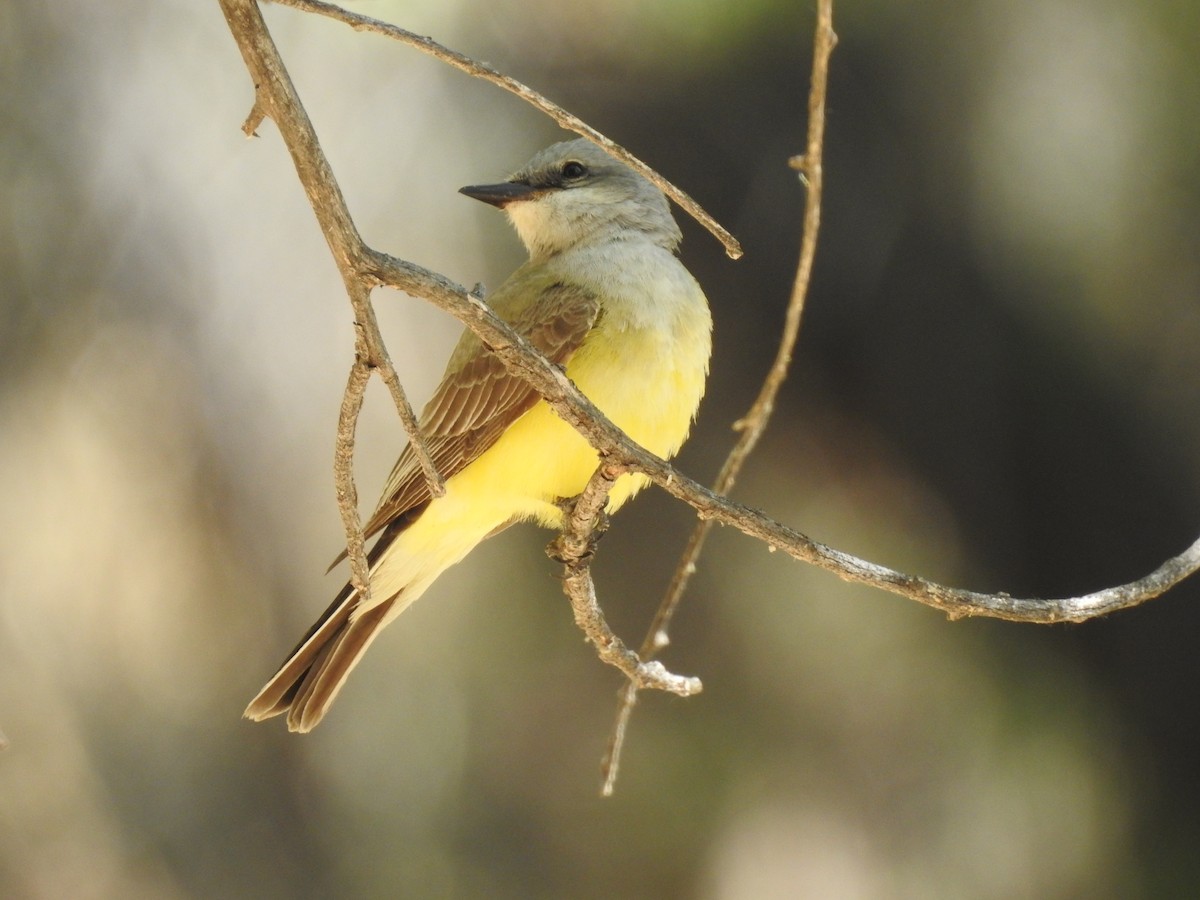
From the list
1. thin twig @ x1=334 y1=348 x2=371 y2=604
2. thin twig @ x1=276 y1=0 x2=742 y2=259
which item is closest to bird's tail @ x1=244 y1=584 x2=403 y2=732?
thin twig @ x1=334 y1=348 x2=371 y2=604

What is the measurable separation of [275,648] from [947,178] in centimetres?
267

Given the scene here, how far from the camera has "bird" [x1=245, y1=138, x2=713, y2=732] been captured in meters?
2.48

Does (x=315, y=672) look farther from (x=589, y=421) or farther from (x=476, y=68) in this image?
(x=476, y=68)

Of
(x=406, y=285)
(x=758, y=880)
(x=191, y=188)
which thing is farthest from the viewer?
(x=758, y=880)

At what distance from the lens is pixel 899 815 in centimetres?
415

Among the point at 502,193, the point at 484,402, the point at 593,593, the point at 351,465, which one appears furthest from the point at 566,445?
the point at 351,465

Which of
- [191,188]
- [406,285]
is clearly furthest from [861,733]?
[406,285]

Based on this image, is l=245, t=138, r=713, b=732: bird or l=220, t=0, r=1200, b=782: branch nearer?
l=220, t=0, r=1200, b=782: branch

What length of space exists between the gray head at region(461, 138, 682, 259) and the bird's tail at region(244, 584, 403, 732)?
3.41 feet

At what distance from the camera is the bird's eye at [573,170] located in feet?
10.2

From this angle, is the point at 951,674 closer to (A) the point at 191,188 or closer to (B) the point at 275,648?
(B) the point at 275,648

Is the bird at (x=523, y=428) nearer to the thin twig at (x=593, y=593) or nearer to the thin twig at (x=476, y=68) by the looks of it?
the thin twig at (x=593, y=593)

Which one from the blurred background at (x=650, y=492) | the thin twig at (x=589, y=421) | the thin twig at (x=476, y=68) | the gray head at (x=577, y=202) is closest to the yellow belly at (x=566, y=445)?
the gray head at (x=577, y=202)

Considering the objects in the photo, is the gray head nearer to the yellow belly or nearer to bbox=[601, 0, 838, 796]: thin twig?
the yellow belly
